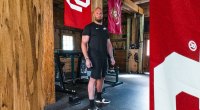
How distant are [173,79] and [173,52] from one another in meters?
0.08

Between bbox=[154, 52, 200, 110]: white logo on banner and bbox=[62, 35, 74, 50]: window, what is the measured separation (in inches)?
302

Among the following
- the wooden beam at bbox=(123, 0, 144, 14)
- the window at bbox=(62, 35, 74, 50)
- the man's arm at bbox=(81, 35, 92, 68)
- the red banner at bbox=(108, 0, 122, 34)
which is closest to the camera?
the man's arm at bbox=(81, 35, 92, 68)

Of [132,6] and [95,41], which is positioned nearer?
[95,41]

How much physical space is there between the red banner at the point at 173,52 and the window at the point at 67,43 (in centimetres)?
765

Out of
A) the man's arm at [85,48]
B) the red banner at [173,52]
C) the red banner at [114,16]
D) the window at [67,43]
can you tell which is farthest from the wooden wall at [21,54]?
the window at [67,43]

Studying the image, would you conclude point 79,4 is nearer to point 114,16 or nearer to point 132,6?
point 114,16

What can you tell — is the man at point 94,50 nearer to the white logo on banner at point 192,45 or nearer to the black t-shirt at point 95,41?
the black t-shirt at point 95,41

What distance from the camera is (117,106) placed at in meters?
2.66

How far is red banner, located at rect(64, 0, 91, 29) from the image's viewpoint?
2814 millimetres

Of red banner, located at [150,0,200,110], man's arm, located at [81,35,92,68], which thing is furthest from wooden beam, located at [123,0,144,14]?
red banner, located at [150,0,200,110]

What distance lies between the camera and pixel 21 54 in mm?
806

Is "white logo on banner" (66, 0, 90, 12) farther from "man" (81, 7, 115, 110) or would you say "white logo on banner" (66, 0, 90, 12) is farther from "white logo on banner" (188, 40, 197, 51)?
"white logo on banner" (188, 40, 197, 51)

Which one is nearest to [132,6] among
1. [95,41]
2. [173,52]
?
[95,41]

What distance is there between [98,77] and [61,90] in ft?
4.39
